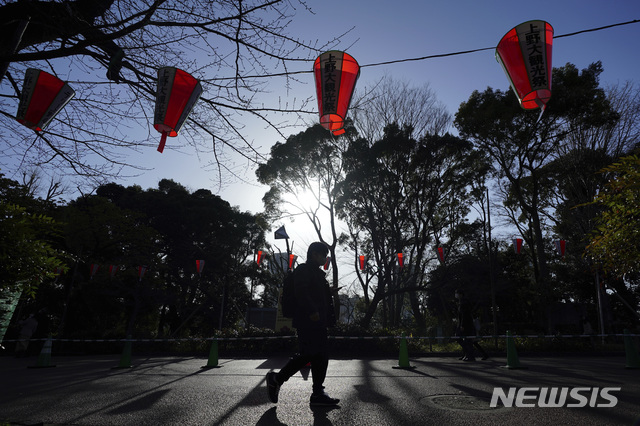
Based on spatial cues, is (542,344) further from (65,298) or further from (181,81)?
(65,298)

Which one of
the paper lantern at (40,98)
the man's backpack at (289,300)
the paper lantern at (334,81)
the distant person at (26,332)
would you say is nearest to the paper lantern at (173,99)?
the paper lantern at (40,98)

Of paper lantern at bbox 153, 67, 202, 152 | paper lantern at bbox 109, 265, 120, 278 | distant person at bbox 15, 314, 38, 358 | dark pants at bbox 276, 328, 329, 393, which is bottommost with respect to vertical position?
distant person at bbox 15, 314, 38, 358

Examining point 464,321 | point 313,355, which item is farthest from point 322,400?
point 464,321

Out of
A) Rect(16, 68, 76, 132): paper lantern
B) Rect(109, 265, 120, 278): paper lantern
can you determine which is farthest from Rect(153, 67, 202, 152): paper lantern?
Rect(109, 265, 120, 278): paper lantern

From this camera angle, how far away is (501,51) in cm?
547

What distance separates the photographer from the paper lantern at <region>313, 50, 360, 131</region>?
5902 millimetres

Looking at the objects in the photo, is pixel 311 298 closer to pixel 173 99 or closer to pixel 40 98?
pixel 173 99

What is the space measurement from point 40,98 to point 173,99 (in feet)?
5.92

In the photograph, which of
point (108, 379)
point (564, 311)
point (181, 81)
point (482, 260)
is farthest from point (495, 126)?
point (108, 379)

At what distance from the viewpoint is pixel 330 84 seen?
5.96m

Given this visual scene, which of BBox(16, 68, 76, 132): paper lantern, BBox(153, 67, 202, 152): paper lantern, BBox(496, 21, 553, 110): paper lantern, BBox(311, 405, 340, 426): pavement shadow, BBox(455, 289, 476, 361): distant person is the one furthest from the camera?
BBox(455, 289, 476, 361): distant person

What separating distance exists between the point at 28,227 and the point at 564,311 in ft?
90.6

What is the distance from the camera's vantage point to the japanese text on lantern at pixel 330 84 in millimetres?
5921

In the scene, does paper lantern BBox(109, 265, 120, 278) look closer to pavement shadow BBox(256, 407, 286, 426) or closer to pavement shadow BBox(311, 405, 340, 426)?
pavement shadow BBox(256, 407, 286, 426)
